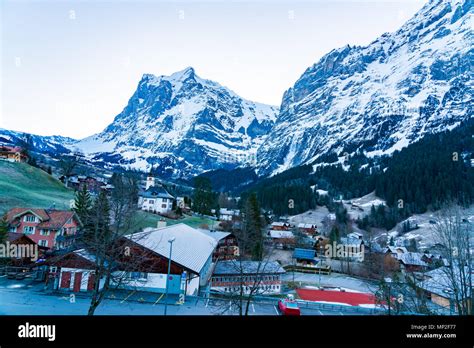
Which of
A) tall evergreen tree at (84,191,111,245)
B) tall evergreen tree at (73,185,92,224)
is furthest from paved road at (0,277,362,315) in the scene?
tall evergreen tree at (73,185,92,224)

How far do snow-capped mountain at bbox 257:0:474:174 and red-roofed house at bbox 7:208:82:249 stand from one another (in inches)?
3160

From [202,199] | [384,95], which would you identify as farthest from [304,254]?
[384,95]

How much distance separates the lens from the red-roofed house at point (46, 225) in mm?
3713

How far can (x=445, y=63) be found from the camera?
9869 cm

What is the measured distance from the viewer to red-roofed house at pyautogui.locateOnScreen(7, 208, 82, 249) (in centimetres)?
371

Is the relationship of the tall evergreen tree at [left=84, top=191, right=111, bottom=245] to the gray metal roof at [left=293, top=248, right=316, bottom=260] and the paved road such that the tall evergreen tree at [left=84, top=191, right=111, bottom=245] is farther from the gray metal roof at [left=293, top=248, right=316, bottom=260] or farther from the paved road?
the gray metal roof at [left=293, top=248, right=316, bottom=260]

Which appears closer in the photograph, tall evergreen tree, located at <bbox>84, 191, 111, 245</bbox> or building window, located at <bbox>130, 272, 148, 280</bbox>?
tall evergreen tree, located at <bbox>84, 191, 111, 245</bbox>

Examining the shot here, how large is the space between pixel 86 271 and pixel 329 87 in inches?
6187

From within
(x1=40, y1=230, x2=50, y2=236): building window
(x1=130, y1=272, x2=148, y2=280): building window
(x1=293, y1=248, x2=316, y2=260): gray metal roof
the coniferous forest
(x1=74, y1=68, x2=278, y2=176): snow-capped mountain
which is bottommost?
(x1=293, y1=248, x2=316, y2=260): gray metal roof

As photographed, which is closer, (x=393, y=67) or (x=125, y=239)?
(x=125, y=239)

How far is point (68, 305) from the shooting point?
6.43ft
